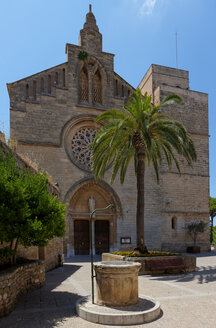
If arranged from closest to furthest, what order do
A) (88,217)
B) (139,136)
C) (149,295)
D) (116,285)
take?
(116,285), (149,295), (139,136), (88,217)

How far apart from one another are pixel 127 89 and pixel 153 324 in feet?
62.3

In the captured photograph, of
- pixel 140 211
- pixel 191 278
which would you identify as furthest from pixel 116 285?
pixel 140 211

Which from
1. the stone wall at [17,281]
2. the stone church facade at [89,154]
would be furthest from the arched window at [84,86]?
the stone wall at [17,281]

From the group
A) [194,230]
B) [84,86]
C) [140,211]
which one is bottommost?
[194,230]

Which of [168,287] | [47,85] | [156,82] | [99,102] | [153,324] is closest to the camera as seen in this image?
[153,324]

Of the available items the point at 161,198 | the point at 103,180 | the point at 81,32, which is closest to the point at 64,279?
Answer: the point at 103,180

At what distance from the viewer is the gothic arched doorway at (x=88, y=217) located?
19.2 m

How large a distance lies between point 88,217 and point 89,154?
14.6ft

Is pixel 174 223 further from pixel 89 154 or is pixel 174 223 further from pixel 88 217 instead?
pixel 89 154

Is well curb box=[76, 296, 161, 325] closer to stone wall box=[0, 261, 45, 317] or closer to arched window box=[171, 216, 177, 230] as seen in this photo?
stone wall box=[0, 261, 45, 317]

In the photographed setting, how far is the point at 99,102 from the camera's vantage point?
70.2ft

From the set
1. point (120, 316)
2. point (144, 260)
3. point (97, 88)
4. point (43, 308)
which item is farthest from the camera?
point (97, 88)

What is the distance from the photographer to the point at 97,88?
21625 millimetres

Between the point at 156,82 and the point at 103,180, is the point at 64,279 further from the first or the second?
the point at 156,82
